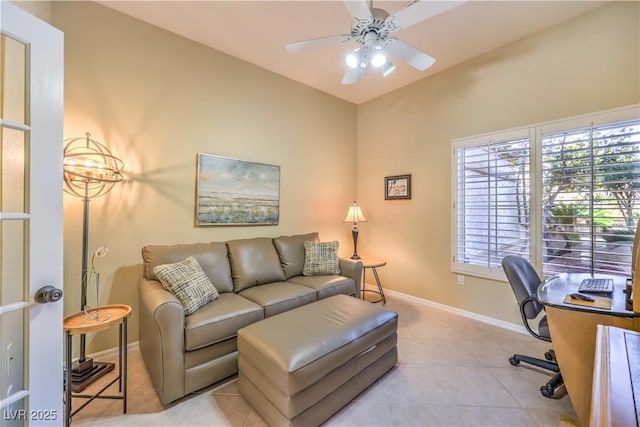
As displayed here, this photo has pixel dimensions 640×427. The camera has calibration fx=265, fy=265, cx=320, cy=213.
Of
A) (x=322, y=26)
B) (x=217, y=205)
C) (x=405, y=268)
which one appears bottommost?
(x=405, y=268)

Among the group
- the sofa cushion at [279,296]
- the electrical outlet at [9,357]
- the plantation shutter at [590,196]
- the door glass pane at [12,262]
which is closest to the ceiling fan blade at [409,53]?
the plantation shutter at [590,196]

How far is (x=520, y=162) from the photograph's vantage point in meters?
2.75

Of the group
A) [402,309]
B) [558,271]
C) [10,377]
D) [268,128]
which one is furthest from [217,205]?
[558,271]

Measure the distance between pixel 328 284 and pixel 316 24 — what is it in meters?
2.50

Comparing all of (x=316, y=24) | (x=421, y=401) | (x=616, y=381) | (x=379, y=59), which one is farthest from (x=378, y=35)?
(x=421, y=401)

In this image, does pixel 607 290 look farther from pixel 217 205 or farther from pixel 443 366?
pixel 217 205

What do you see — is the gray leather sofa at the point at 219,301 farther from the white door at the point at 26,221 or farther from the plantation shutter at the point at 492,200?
the plantation shutter at the point at 492,200

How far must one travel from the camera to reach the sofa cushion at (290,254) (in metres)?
3.04

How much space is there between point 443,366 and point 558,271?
4.91 ft

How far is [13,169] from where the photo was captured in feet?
3.43

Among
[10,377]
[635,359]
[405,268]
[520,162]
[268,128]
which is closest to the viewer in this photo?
[635,359]

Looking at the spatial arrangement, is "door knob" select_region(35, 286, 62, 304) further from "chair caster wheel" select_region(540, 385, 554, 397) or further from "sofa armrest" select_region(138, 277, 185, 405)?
"chair caster wheel" select_region(540, 385, 554, 397)

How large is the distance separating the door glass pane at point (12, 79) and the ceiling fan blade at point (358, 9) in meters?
1.52

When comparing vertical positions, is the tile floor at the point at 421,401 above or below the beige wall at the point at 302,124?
below
